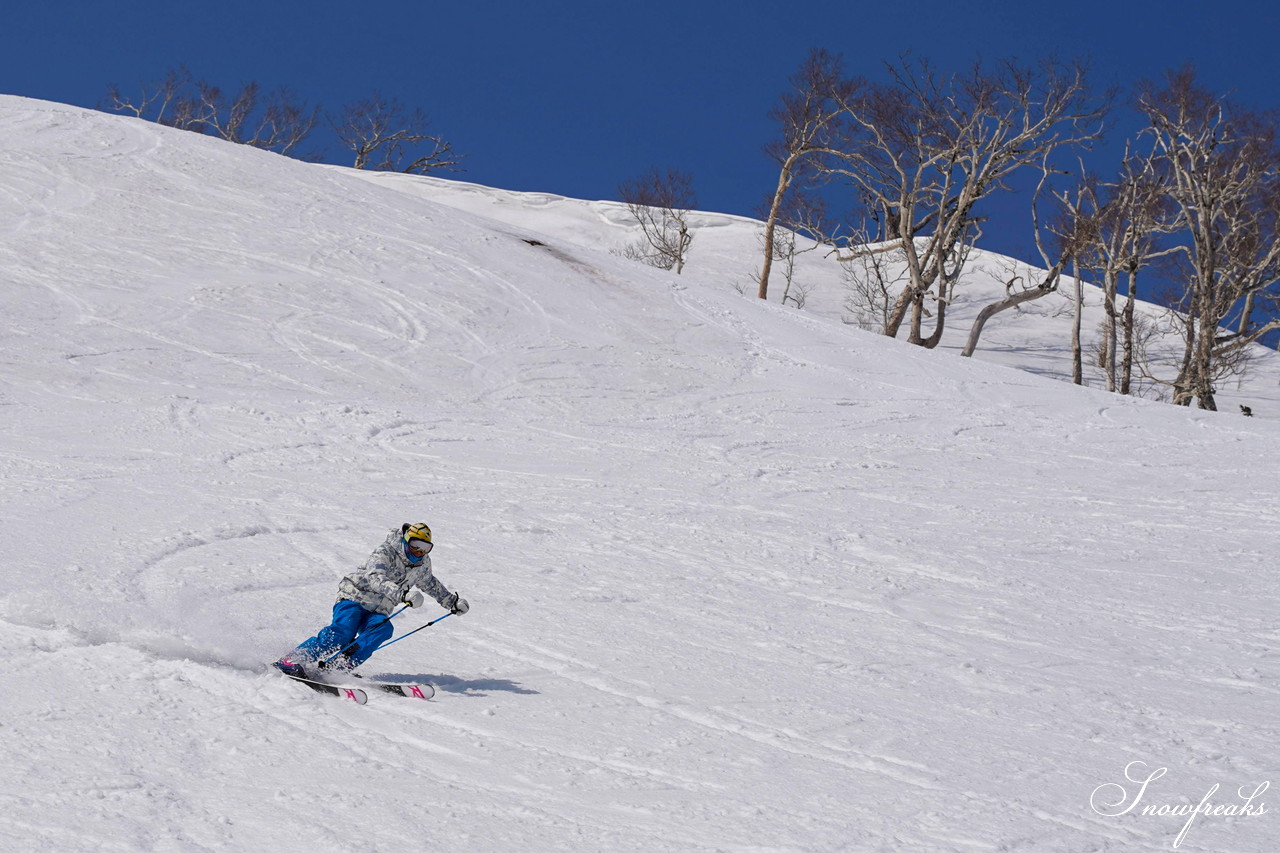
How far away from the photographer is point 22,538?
7422 mm

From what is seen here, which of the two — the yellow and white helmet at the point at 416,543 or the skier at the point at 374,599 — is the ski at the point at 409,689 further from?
the yellow and white helmet at the point at 416,543

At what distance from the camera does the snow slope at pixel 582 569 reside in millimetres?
4355

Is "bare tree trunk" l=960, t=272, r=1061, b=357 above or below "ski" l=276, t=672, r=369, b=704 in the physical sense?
above

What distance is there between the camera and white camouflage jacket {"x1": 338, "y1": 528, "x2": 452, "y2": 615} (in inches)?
215

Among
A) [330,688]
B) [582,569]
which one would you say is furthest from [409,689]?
[582,569]

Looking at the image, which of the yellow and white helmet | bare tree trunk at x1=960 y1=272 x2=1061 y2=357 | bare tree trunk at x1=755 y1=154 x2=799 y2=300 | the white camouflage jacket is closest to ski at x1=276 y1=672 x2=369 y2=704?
the white camouflage jacket

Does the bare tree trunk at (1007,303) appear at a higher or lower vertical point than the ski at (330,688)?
higher

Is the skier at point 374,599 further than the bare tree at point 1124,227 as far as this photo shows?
No

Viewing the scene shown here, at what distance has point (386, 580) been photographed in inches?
215

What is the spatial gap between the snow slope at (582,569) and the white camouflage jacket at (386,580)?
0.51 m

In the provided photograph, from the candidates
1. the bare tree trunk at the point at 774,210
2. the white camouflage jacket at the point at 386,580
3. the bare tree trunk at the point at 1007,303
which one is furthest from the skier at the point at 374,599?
the bare tree trunk at the point at 774,210

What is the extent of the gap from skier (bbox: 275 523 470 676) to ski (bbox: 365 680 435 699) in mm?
197

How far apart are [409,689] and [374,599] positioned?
49 centimetres

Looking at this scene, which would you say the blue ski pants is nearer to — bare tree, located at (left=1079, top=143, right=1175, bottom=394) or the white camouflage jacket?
the white camouflage jacket
